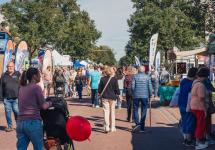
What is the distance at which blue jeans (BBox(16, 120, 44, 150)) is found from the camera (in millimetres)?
7605

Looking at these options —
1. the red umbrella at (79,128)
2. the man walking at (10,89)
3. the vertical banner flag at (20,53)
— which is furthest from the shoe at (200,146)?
the vertical banner flag at (20,53)

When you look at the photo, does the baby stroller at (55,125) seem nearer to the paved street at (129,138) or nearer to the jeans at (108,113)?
the paved street at (129,138)

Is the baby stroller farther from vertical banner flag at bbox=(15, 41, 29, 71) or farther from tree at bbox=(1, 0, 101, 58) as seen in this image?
tree at bbox=(1, 0, 101, 58)

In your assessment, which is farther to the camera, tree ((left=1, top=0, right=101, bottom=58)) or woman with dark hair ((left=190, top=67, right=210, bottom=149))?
tree ((left=1, top=0, right=101, bottom=58))

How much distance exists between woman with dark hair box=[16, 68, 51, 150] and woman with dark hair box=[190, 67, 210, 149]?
4186mm

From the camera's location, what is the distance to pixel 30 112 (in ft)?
25.1

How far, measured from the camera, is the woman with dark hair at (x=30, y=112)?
25.0 feet

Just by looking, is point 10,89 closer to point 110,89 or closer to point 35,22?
point 110,89

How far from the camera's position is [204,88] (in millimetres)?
11055

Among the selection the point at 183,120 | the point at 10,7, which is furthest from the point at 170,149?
the point at 10,7

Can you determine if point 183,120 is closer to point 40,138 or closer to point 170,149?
point 170,149

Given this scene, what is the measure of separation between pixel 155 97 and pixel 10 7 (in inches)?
A: 721

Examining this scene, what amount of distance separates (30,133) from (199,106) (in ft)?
15.1

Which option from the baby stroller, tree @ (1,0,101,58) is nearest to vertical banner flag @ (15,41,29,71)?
the baby stroller
